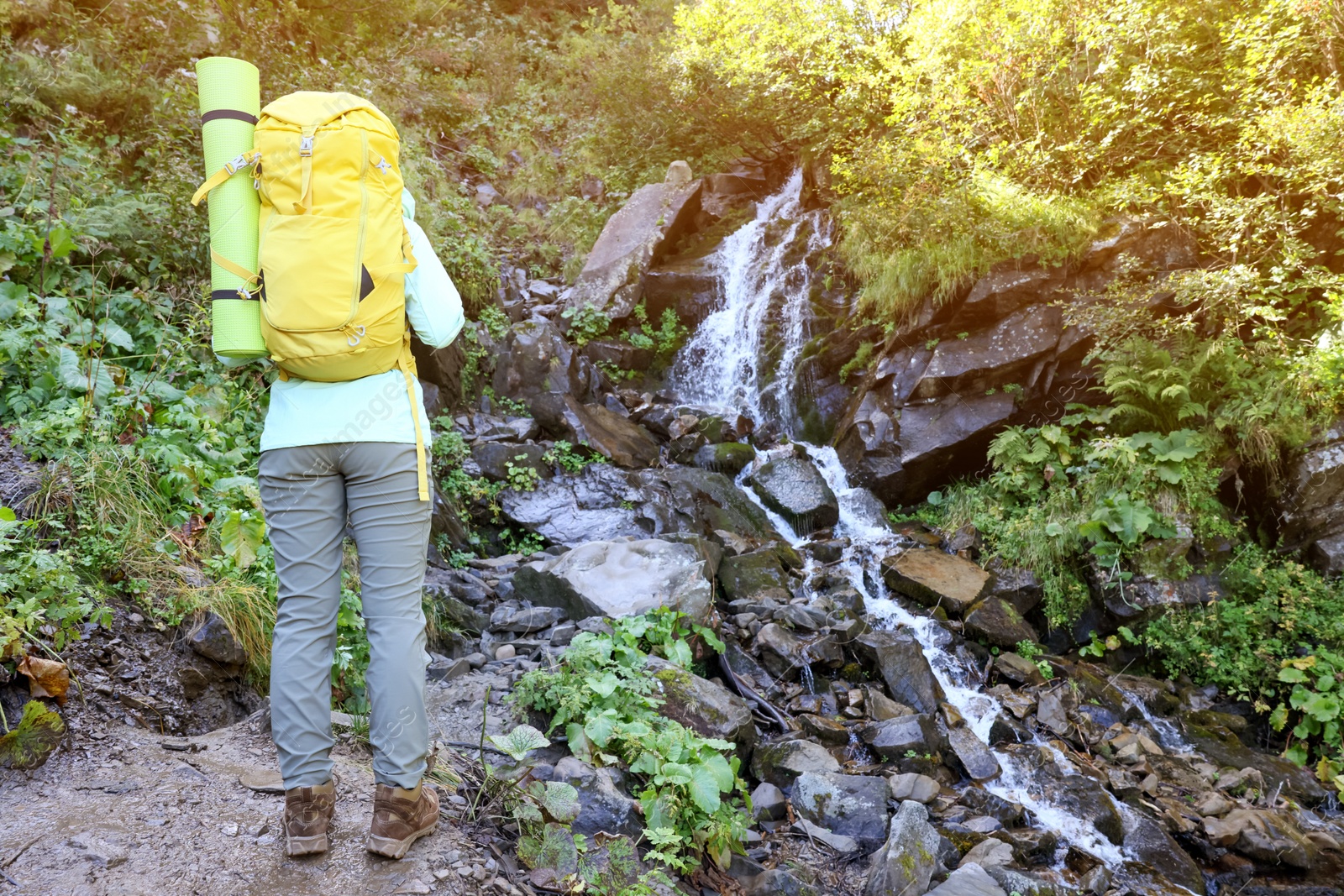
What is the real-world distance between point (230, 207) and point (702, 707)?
11.5ft

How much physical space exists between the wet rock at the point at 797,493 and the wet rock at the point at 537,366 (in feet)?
9.11

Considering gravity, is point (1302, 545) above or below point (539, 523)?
above

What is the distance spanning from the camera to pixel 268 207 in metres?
2.28

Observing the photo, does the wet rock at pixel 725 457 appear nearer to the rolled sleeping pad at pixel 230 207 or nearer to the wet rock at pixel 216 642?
the wet rock at pixel 216 642

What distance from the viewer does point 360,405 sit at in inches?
89.4

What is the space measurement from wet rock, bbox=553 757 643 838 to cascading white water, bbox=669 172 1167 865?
417 centimetres

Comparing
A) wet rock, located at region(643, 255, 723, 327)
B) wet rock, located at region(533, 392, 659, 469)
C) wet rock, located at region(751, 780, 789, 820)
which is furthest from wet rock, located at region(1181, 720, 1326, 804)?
wet rock, located at region(643, 255, 723, 327)

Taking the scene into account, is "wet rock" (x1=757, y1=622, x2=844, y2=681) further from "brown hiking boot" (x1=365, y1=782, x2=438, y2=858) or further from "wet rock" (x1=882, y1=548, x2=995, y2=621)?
"brown hiking boot" (x1=365, y1=782, x2=438, y2=858)

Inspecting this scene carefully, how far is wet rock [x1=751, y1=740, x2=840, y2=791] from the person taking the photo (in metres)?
4.73

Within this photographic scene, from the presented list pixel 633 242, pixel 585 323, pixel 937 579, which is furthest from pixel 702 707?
pixel 633 242

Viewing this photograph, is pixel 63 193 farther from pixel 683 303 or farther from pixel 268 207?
pixel 683 303

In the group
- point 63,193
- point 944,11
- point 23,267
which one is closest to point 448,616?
point 23,267

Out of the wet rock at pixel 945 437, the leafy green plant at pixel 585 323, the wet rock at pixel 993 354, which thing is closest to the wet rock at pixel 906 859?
the wet rock at pixel 945 437

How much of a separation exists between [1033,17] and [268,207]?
897cm
